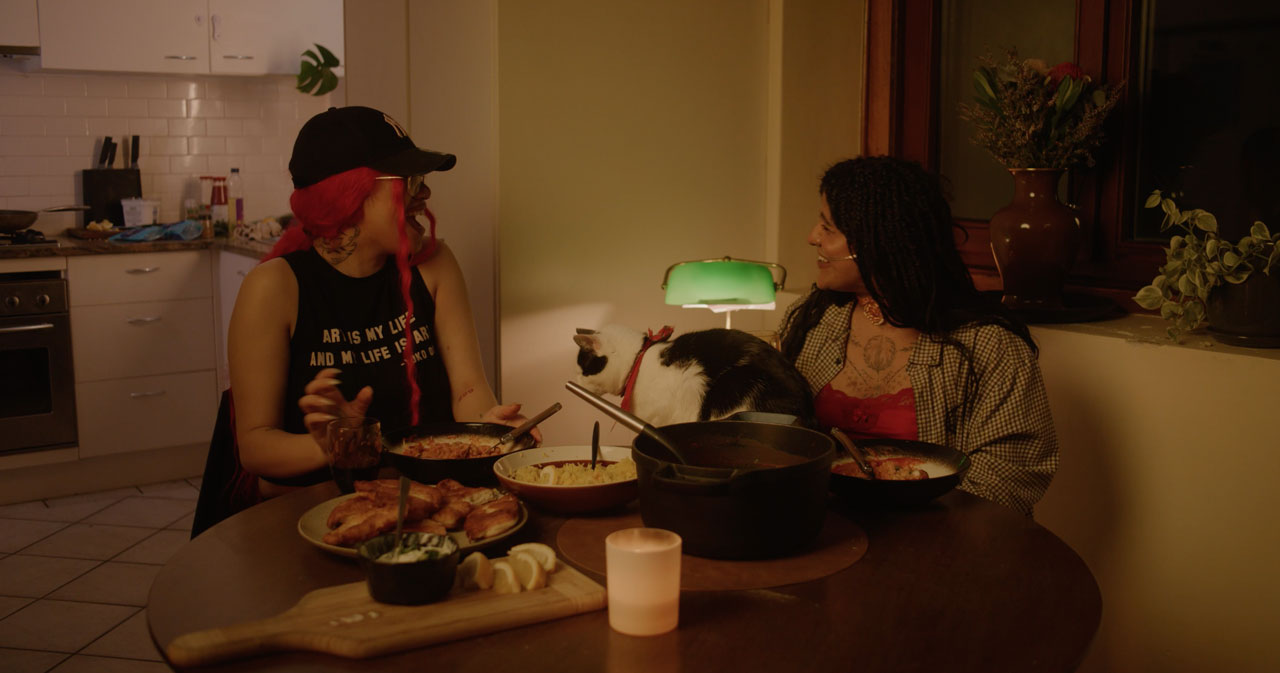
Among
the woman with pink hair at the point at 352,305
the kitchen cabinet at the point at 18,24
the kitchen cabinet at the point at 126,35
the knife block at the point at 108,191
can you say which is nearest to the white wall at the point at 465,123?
the woman with pink hair at the point at 352,305

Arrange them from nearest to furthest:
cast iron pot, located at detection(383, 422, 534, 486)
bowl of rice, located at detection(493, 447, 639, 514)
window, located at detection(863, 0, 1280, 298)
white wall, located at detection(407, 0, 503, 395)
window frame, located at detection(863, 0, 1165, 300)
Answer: bowl of rice, located at detection(493, 447, 639, 514), cast iron pot, located at detection(383, 422, 534, 486), window, located at detection(863, 0, 1280, 298), window frame, located at detection(863, 0, 1165, 300), white wall, located at detection(407, 0, 503, 395)

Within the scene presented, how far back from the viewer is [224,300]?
429 centimetres

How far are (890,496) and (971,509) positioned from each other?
0.42ft

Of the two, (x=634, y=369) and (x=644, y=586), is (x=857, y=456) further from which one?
(x=634, y=369)

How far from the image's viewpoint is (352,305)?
199cm

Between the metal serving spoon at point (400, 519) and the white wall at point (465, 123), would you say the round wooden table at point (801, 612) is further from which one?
the white wall at point (465, 123)

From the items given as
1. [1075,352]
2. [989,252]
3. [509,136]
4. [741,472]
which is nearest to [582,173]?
[509,136]

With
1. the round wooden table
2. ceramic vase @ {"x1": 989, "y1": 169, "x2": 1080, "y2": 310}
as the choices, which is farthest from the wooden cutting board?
ceramic vase @ {"x1": 989, "y1": 169, "x2": 1080, "y2": 310}

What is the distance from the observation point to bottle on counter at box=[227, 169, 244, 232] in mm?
4719

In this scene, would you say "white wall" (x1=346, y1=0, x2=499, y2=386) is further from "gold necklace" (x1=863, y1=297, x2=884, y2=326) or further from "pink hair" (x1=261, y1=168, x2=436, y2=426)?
"gold necklace" (x1=863, y1=297, x2=884, y2=326)

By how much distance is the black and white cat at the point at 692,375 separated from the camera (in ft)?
6.46

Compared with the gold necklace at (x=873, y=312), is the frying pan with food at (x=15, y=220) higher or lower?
higher

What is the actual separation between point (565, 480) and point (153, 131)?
401 centimetres

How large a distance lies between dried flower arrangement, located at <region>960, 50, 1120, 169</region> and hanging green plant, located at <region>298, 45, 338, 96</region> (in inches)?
113
